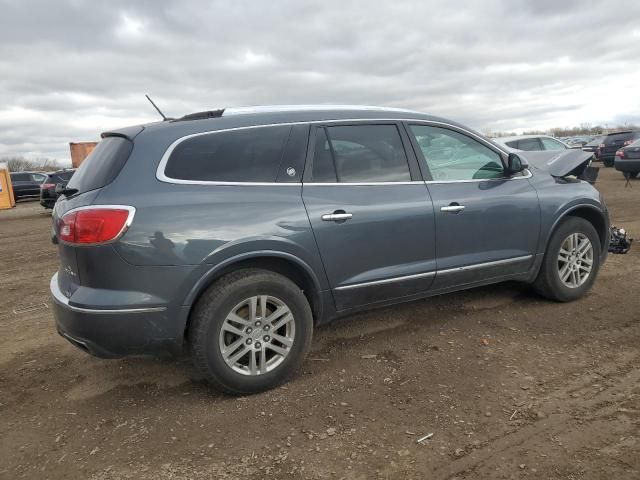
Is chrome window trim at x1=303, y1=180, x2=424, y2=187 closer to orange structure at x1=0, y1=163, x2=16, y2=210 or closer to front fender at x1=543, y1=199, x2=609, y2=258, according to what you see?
front fender at x1=543, y1=199, x2=609, y2=258

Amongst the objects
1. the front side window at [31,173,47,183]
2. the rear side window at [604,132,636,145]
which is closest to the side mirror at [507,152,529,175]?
the rear side window at [604,132,636,145]

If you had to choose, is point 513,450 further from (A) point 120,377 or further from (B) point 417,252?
(A) point 120,377

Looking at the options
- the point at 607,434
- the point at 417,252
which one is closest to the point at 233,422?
the point at 417,252

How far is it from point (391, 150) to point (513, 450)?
220cm

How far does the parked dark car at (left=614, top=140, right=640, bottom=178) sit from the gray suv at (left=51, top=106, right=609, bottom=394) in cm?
1470

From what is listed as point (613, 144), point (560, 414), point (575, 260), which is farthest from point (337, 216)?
point (613, 144)

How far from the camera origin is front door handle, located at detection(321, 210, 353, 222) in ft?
11.2

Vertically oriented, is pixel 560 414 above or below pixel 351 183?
below

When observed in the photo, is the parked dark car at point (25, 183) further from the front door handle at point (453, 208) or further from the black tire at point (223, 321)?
the front door handle at point (453, 208)

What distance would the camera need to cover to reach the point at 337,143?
144 inches

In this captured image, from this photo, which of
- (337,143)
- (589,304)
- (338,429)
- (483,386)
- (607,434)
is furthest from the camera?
(589,304)

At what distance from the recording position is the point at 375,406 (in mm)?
3094

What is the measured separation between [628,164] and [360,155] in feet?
→ 52.9

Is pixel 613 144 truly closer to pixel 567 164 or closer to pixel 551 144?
pixel 551 144
